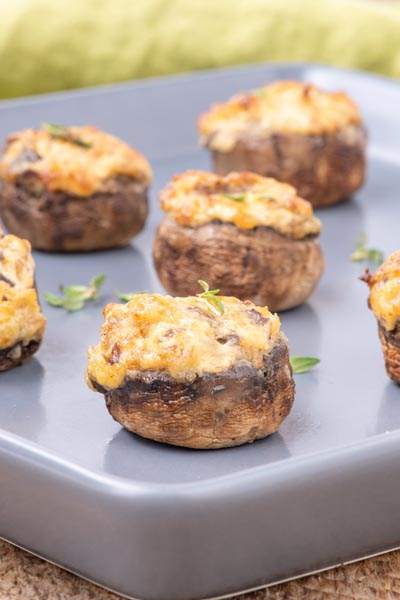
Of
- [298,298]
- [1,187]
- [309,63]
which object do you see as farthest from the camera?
[309,63]

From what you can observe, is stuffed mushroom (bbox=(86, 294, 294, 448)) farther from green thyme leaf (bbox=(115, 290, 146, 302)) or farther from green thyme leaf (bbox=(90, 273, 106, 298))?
green thyme leaf (bbox=(90, 273, 106, 298))

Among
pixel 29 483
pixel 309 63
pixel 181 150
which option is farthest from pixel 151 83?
pixel 29 483

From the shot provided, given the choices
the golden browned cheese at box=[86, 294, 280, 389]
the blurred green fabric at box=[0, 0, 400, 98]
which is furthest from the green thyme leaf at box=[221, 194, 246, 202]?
the blurred green fabric at box=[0, 0, 400, 98]

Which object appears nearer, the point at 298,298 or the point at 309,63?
the point at 298,298

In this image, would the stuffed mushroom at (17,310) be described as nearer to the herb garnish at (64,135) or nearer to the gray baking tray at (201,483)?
the gray baking tray at (201,483)

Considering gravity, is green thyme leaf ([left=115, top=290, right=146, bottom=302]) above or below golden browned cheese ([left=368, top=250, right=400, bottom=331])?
below

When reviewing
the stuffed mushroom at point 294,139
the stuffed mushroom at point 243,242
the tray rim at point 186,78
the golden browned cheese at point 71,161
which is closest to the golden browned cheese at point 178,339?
the stuffed mushroom at point 243,242

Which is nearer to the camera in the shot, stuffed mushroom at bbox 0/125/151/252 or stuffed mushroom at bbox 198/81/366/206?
stuffed mushroom at bbox 0/125/151/252

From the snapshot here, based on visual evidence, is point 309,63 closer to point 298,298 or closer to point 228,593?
point 298,298
